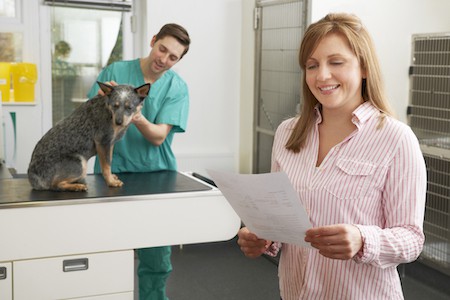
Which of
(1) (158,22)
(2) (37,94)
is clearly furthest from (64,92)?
(1) (158,22)

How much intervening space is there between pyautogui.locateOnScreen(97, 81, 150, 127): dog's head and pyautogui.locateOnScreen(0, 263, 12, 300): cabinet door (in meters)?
0.57

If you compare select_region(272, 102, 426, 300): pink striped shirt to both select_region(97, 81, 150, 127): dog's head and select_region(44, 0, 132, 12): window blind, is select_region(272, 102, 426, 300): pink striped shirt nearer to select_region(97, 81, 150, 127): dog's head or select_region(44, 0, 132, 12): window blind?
select_region(97, 81, 150, 127): dog's head

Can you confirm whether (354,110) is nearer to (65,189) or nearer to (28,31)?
(65,189)

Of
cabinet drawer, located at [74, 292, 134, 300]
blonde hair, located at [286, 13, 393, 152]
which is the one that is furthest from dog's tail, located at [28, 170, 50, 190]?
blonde hair, located at [286, 13, 393, 152]

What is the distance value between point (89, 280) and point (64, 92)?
8.78ft

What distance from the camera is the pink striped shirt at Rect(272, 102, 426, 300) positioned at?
115 cm

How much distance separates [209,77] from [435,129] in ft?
5.18

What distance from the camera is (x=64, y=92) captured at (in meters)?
4.30

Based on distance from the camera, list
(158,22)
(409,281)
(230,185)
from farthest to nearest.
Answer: (158,22) → (409,281) → (230,185)

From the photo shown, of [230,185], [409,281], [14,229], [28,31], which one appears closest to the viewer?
[230,185]

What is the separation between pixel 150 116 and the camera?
2410 millimetres

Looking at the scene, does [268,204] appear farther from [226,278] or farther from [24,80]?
[24,80]

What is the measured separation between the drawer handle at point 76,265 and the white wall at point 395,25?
202cm

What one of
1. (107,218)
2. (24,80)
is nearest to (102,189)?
(107,218)
